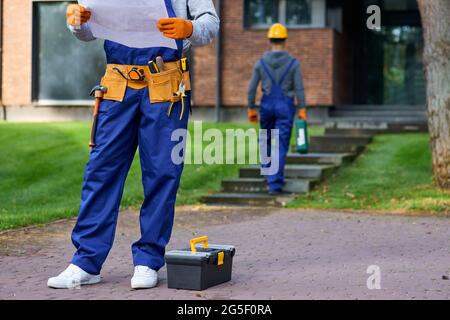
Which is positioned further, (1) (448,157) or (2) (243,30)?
(2) (243,30)

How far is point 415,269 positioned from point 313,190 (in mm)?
6381

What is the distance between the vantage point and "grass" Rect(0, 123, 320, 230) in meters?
10.9

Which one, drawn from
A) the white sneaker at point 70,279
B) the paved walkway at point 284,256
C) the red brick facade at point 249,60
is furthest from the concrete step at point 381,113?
the white sneaker at point 70,279

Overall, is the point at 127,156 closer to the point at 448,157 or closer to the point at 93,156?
the point at 93,156

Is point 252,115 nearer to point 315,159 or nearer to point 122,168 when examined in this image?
point 315,159

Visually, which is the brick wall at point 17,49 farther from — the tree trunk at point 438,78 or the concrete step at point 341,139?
the tree trunk at point 438,78

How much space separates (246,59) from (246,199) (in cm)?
1030

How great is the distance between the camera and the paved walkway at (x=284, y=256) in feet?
18.6

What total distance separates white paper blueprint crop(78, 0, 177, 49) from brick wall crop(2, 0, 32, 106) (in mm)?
18485

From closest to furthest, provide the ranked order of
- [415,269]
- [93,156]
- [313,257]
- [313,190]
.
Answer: [93,156], [415,269], [313,257], [313,190]

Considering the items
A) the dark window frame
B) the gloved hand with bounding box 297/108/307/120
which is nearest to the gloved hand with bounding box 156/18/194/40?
the gloved hand with bounding box 297/108/307/120

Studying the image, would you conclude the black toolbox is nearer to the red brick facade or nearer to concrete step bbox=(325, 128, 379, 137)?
concrete step bbox=(325, 128, 379, 137)
